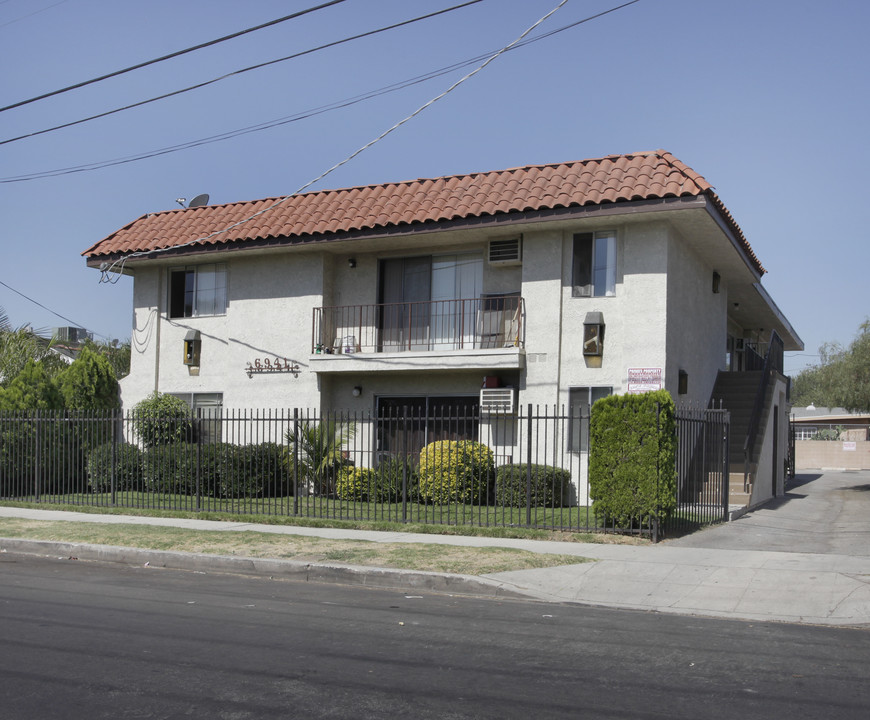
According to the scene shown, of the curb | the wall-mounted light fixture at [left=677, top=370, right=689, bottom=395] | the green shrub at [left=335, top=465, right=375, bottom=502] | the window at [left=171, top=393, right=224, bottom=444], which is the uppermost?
the wall-mounted light fixture at [left=677, top=370, right=689, bottom=395]

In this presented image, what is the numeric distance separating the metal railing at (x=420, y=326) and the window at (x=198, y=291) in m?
2.98

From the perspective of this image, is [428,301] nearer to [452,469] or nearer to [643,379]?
[452,469]

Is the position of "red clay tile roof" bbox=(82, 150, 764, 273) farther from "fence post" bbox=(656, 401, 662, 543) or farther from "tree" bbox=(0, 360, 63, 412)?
"fence post" bbox=(656, 401, 662, 543)

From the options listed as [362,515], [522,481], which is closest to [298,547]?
[362,515]

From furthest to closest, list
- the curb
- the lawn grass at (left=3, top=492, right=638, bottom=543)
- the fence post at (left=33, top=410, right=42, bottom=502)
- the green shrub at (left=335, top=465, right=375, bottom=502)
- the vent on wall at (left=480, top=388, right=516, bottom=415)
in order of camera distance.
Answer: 1. the vent on wall at (left=480, top=388, right=516, bottom=415)
2. the fence post at (left=33, top=410, right=42, bottom=502)
3. the green shrub at (left=335, top=465, right=375, bottom=502)
4. the lawn grass at (left=3, top=492, right=638, bottom=543)
5. the curb

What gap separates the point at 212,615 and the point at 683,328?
43.0 feet

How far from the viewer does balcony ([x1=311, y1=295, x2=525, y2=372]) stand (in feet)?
60.7

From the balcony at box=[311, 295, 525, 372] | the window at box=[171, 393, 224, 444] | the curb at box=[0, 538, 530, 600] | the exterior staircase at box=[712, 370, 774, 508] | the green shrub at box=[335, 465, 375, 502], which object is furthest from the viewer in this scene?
the window at box=[171, 393, 224, 444]

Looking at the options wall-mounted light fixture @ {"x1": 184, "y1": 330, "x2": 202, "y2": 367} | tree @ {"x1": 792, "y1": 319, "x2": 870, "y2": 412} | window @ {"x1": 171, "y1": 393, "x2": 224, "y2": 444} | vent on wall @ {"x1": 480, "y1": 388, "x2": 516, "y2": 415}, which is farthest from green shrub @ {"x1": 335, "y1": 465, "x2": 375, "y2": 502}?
tree @ {"x1": 792, "y1": 319, "x2": 870, "y2": 412}

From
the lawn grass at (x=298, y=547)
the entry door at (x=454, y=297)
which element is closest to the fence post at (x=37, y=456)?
the lawn grass at (x=298, y=547)

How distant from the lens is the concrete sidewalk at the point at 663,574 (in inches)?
354

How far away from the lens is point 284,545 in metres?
12.3

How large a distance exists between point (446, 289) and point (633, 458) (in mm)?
8253

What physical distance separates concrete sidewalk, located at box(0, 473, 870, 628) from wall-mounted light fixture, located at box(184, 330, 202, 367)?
27.0 feet
